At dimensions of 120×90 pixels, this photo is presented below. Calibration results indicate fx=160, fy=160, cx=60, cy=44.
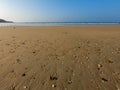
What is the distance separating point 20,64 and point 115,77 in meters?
3.18

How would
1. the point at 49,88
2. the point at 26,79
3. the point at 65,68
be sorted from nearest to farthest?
the point at 49,88 < the point at 26,79 < the point at 65,68

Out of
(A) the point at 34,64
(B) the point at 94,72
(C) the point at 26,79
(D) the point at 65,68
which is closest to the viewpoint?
(C) the point at 26,79

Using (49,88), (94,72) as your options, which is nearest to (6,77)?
(49,88)

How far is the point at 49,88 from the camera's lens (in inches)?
152

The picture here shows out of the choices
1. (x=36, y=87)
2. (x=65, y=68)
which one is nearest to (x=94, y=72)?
(x=65, y=68)

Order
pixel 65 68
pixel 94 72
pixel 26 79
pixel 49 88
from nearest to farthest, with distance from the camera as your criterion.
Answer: pixel 49 88
pixel 26 79
pixel 94 72
pixel 65 68

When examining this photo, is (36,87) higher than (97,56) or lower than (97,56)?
higher

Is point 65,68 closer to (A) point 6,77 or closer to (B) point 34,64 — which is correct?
(B) point 34,64

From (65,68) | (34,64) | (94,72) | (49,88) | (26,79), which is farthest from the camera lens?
(34,64)

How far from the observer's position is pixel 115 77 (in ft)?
14.7

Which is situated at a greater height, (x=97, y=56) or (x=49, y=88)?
(x=49, y=88)

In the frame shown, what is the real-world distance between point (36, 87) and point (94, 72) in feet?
6.13

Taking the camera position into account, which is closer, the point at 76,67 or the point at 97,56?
the point at 76,67

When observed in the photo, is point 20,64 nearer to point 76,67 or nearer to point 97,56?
point 76,67
